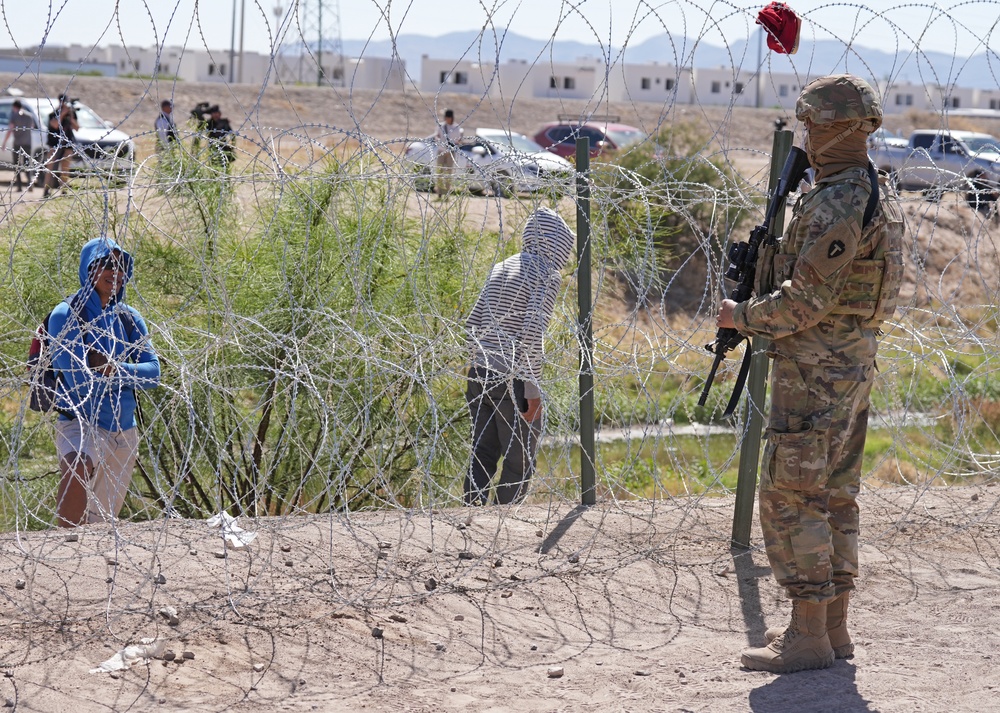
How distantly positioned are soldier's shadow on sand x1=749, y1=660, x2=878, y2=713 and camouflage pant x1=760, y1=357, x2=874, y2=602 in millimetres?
241

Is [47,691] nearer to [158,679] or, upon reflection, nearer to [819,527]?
[158,679]

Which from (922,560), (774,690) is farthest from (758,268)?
(922,560)

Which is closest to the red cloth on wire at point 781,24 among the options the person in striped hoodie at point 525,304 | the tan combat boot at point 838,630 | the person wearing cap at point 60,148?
the person in striped hoodie at point 525,304

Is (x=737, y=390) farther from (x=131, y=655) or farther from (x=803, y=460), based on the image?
(x=131, y=655)

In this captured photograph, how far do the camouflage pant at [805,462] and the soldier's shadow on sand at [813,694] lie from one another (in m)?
0.24

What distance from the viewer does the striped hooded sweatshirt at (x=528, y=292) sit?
4895mm

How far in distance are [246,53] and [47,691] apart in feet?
278

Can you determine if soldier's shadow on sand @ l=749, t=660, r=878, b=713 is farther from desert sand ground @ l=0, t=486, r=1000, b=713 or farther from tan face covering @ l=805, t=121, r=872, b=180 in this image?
tan face covering @ l=805, t=121, r=872, b=180

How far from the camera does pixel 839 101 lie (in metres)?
3.26

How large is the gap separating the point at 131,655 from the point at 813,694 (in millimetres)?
1943

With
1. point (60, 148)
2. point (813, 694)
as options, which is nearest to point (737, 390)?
point (813, 694)

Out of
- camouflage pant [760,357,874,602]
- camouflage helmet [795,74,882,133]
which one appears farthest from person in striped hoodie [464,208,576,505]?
camouflage helmet [795,74,882,133]

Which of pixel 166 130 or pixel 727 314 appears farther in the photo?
pixel 166 130

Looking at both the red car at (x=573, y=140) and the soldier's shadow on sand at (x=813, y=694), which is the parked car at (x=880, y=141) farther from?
the red car at (x=573, y=140)
